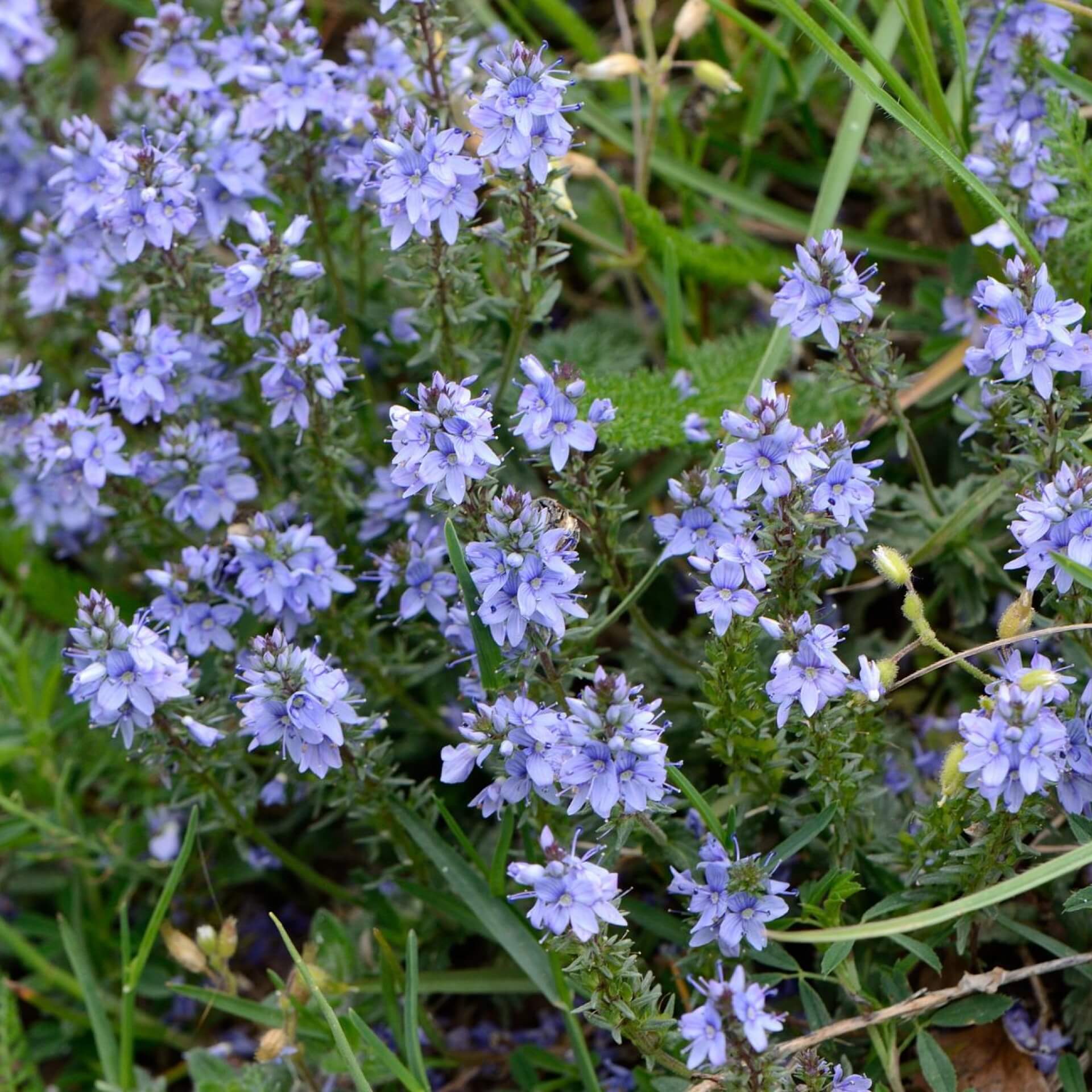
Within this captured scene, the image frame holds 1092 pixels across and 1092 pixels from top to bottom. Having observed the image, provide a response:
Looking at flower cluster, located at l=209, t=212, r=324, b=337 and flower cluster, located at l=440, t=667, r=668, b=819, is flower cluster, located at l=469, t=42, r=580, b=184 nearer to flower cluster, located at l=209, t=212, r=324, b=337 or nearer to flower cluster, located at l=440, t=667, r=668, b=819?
flower cluster, located at l=209, t=212, r=324, b=337

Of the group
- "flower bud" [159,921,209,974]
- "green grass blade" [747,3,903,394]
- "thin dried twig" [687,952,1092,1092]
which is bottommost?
"flower bud" [159,921,209,974]

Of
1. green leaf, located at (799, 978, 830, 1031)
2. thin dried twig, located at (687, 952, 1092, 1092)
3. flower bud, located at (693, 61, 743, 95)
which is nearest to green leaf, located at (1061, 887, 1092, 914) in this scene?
thin dried twig, located at (687, 952, 1092, 1092)

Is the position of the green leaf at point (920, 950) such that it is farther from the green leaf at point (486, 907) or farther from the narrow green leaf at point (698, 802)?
the green leaf at point (486, 907)

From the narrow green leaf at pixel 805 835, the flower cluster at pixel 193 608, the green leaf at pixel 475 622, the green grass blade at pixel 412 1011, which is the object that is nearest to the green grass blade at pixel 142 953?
the flower cluster at pixel 193 608

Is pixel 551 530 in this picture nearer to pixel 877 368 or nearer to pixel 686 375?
pixel 877 368

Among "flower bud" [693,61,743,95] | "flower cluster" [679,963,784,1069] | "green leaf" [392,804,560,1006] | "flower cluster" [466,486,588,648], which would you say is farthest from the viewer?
"flower bud" [693,61,743,95]
